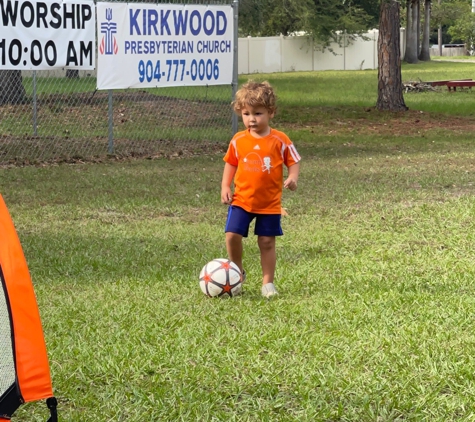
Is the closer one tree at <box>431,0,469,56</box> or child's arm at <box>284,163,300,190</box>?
child's arm at <box>284,163,300,190</box>

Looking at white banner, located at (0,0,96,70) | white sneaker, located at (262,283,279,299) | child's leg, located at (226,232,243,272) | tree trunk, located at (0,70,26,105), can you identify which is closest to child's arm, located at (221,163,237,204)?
child's leg, located at (226,232,243,272)

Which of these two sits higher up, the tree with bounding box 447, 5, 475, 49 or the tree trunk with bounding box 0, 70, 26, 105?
the tree with bounding box 447, 5, 475, 49

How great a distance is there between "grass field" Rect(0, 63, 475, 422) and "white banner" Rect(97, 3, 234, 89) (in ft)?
5.50

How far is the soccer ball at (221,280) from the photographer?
575 cm

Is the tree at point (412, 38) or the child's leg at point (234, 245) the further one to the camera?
the tree at point (412, 38)

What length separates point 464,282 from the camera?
6.03m

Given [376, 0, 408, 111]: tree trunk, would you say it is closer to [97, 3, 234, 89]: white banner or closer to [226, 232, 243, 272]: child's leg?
[97, 3, 234, 89]: white banner

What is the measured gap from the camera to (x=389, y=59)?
21.4 meters

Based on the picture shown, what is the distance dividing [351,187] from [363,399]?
680cm

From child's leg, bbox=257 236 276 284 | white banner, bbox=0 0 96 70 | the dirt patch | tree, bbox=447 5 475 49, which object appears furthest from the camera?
tree, bbox=447 5 475 49

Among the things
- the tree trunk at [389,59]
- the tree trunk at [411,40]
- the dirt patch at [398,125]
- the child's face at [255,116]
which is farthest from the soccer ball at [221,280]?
the tree trunk at [411,40]

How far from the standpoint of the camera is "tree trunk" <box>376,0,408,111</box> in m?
21.0

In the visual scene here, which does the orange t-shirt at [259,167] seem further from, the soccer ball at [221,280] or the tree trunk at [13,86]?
the tree trunk at [13,86]

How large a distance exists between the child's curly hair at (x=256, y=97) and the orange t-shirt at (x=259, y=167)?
0.22m
